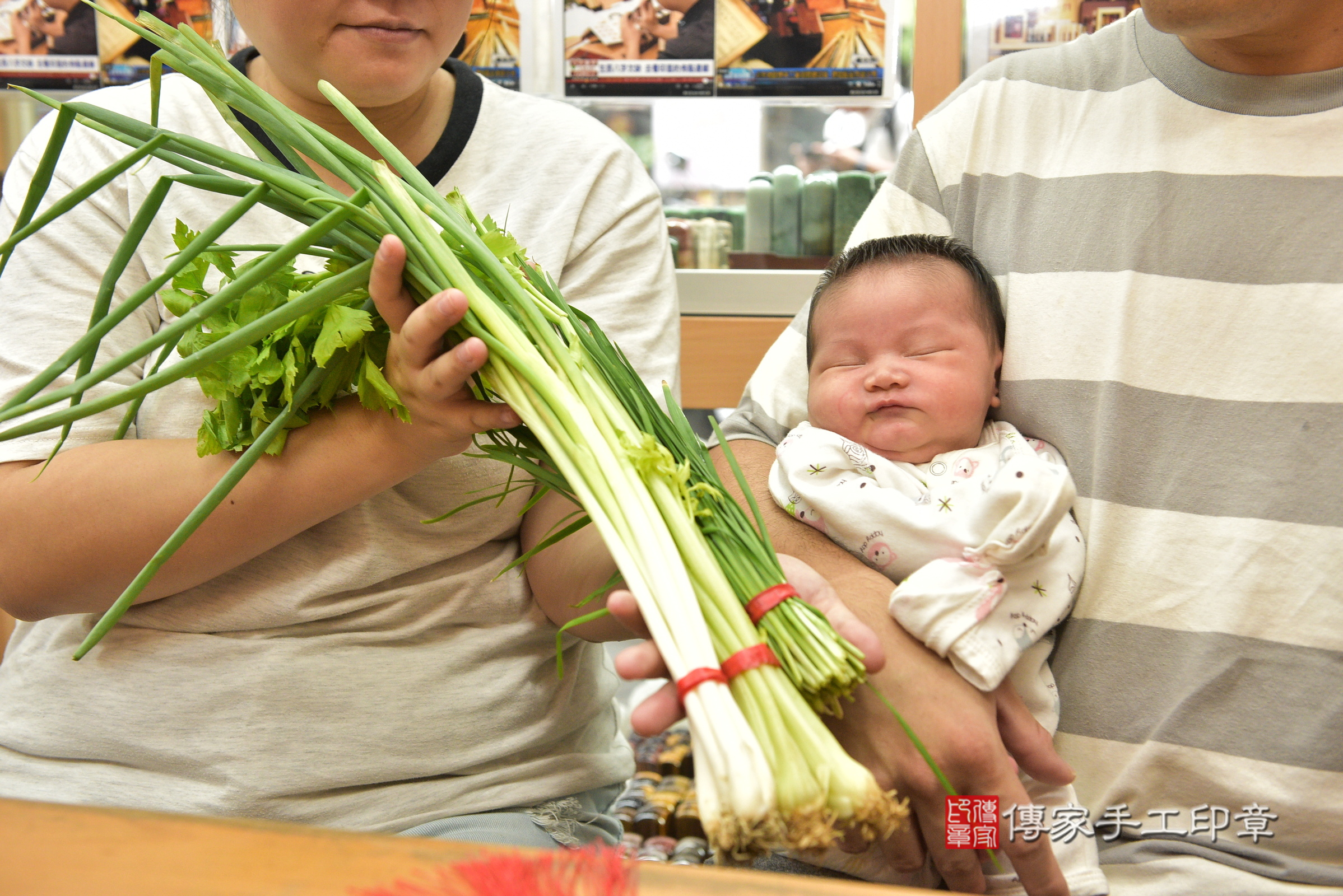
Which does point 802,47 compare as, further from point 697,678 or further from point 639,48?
point 697,678

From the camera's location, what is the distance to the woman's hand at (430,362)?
0.71m

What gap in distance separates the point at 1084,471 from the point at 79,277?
1.08m

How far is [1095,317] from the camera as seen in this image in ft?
3.32

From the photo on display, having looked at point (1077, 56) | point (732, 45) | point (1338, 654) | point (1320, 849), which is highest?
point (732, 45)

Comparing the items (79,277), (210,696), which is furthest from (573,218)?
(210,696)

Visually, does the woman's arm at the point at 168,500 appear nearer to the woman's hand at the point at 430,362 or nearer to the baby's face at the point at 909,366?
the woman's hand at the point at 430,362

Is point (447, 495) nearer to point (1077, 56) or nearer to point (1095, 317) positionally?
point (1095, 317)

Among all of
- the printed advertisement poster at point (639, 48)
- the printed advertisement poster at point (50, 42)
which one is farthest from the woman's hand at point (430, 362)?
the printed advertisement poster at point (50, 42)

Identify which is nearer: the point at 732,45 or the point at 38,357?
the point at 38,357

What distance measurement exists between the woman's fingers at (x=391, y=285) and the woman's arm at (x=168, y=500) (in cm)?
13

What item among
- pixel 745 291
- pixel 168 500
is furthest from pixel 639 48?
pixel 168 500

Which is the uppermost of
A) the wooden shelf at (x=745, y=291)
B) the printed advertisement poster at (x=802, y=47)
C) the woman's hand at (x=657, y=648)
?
the printed advertisement poster at (x=802, y=47)

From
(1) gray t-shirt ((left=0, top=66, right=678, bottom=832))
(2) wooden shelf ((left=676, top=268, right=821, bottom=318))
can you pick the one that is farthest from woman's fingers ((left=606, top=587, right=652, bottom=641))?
(2) wooden shelf ((left=676, top=268, right=821, bottom=318))

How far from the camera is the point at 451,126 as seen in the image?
3.81 ft
